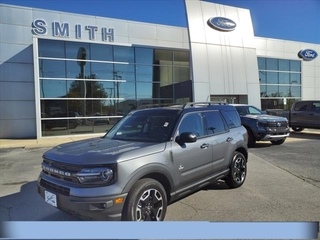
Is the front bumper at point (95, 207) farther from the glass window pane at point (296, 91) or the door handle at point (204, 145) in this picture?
the glass window pane at point (296, 91)

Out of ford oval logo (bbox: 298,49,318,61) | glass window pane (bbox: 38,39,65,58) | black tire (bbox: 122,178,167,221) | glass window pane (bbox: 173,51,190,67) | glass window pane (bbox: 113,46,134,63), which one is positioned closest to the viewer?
black tire (bbox: 122,178,167,221)

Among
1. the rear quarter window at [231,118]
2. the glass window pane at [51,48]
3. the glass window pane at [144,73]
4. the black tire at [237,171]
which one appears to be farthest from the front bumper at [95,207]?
the glass window pane at [144,73]

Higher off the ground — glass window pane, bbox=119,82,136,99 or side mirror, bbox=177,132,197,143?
glass window pane, bbox=119,82,136,99

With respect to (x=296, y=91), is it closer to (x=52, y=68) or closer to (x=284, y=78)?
(x=284, y=78)

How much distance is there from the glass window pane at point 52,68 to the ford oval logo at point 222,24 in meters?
11.5

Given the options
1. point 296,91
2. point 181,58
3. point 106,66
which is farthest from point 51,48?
point 296,91

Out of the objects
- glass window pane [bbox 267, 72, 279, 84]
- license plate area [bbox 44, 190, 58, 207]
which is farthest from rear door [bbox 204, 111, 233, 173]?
glass window pane [bbox 267, 72, 279, 84]

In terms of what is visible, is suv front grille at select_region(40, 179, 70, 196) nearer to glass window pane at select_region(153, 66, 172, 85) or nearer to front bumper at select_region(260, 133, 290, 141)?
front bumper at select_region(260, 133, 290, 141)

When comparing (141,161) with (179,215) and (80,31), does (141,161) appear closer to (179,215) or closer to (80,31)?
(179,215)

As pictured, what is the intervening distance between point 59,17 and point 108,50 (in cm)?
383

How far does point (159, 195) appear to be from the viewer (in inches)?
135

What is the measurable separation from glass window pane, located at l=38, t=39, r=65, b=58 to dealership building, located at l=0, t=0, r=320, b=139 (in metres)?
0.06

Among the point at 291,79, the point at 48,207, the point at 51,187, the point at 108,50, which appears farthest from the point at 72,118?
the point at 291,79

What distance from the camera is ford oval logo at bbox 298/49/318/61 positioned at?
2661cm
